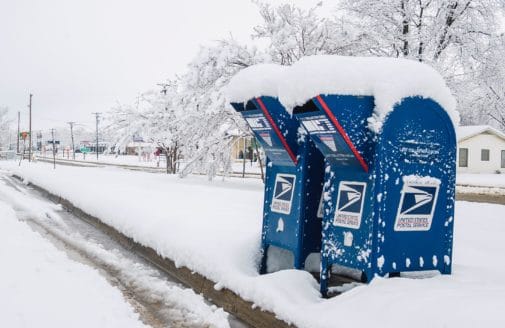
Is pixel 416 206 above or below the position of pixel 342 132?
below

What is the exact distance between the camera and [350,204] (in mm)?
4395

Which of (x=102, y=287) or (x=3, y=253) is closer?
(x=102, y=287)

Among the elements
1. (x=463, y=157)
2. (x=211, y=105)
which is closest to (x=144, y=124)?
(x=211, y=105)

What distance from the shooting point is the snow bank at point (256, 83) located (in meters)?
5.06

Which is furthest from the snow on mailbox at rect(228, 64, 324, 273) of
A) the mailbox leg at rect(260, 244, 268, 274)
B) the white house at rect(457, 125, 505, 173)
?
the white house at rect(457, 125, 505, 173)

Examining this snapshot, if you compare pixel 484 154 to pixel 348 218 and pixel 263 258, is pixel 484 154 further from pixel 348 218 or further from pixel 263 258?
pixel 348 218

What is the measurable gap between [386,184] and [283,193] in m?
1.27

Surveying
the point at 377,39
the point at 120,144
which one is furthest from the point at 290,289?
the point at 120,144

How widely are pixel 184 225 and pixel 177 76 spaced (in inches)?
895

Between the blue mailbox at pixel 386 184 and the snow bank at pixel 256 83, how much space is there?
55 cm

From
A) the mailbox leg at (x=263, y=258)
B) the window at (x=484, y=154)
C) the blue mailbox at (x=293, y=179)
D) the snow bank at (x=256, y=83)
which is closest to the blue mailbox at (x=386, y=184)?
the blue mailbox at (x=293, y=179)

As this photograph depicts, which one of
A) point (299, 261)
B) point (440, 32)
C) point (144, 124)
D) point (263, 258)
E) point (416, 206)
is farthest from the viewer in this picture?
point (144, 124)

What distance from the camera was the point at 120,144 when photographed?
25.2 meters

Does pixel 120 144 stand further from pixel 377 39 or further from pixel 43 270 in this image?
pixel 43 270
